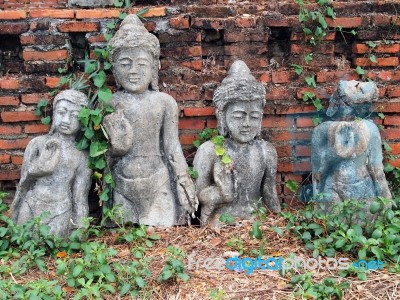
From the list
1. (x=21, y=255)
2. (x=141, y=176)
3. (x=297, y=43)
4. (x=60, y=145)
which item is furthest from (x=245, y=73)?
(x=21, y=255)

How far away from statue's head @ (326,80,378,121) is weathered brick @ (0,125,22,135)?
95.0 inches

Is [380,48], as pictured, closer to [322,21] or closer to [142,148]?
[322,21]

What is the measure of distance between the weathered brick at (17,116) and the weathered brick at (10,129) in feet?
0.19

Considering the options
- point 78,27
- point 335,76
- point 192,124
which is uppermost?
point 78,27

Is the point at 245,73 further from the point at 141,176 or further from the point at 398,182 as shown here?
the point at 398,182

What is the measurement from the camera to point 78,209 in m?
4.20

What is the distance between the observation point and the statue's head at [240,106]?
14.0 ft

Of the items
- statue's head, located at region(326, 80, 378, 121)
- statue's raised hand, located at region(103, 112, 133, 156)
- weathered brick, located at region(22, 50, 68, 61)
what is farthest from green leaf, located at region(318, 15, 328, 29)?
weathered brick, located at region(22, 50, 68, 61)

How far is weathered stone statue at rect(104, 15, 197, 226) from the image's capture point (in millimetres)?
4266

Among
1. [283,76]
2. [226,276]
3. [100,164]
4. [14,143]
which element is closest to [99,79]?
[100,164]

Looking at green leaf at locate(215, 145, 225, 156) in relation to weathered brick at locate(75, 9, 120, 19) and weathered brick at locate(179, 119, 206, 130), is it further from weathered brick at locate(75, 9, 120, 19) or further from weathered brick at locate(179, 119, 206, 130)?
weathered brick at locate(75, 9, 120, 19)

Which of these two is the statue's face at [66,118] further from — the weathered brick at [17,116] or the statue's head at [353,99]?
the statue's head at [353,99]

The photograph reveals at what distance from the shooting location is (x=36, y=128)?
4.64 meters

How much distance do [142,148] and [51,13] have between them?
132 centimetres
